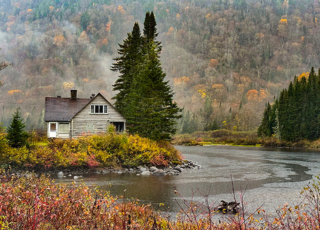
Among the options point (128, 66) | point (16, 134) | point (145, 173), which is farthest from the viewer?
point (128, 66)

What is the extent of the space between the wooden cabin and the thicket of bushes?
271 inches

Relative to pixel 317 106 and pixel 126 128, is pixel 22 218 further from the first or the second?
pixel 317 106

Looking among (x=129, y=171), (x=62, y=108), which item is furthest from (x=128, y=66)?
(x=129, y=171)

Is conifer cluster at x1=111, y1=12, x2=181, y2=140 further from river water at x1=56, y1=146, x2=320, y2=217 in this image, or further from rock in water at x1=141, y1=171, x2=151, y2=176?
river water at x1=56, y1=146, x2=320, y2=217

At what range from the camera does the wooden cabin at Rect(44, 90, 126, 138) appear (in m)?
40.2

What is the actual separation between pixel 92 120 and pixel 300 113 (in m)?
64.0

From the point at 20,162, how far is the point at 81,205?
892 inches

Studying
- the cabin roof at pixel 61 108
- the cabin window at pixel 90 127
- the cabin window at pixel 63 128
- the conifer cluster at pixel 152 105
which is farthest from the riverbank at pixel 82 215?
the cabin roof at pixel 61 108

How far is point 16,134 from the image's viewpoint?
29.2 metres

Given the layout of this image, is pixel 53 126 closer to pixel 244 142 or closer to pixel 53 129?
pixel 53 129

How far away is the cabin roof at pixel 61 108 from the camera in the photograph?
4128 cm

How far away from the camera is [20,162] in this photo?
27.4 metres

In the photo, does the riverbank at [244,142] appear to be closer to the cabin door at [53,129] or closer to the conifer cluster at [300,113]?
the conifer cluster at [300,113]

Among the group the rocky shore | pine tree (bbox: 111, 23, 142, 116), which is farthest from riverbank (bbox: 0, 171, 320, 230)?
pine tree (bbox: 111, 23, 142, 116)
